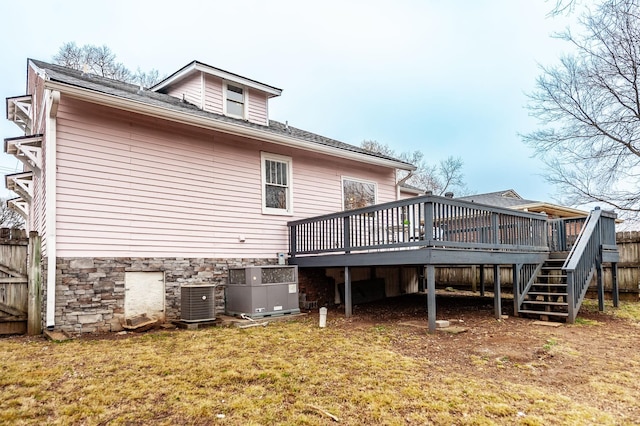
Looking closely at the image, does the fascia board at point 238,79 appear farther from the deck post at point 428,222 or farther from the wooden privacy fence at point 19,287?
the deck post at point 428,222

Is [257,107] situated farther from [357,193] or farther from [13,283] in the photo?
[13,283]

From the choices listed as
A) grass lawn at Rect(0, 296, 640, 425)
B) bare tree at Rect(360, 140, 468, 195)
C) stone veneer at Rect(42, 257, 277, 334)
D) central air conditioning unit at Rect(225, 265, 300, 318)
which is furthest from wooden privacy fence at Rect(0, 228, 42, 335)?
bare tree at Rect(360, 140, 468, 195)

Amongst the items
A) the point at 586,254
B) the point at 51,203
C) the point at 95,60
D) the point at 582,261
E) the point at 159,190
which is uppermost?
the point at 95,60

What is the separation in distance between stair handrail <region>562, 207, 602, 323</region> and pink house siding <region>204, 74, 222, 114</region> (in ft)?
27.9

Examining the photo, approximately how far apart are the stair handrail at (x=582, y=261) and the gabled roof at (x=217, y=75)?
26.4 ft

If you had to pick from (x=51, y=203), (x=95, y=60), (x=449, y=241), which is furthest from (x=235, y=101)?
(x=95, y=60)

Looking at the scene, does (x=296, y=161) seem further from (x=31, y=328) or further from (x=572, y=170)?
(x=572, y=170)

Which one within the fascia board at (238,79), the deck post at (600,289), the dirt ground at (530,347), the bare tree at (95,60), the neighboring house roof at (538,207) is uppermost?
the bare tree at (95,60)

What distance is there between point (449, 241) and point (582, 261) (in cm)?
314

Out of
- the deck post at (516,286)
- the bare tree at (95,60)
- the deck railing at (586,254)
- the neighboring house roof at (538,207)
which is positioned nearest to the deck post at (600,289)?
the deck railing at (586,254)

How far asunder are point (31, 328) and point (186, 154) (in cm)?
402

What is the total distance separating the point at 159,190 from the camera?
25.3 ft

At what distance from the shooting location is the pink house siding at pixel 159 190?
6789 mm

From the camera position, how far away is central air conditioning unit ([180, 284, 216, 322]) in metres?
7.10
